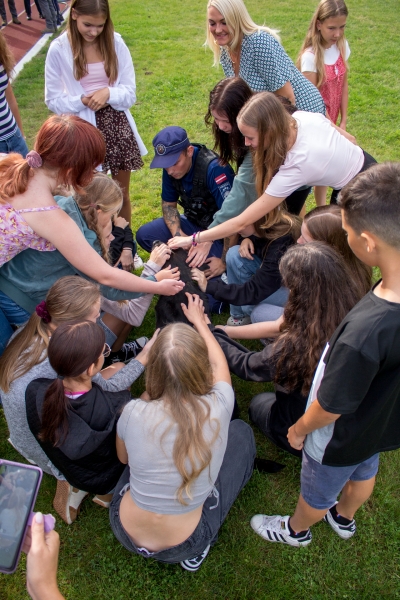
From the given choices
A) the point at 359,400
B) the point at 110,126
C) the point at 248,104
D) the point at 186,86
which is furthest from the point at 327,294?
the point at 186,86

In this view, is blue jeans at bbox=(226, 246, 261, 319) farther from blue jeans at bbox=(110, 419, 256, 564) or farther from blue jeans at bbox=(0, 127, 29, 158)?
blue jeans at bbox=(0, 127, 29, 158)

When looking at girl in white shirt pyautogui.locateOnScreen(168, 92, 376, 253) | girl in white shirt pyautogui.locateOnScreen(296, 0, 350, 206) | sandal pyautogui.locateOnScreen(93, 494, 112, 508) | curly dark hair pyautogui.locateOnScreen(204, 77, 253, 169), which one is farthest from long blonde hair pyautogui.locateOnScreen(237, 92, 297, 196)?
sandal pyautogui.locateOnScreen(93, 494, 112, 508)

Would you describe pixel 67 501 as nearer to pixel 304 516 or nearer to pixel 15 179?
pixel 304 516

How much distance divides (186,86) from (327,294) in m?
6.77

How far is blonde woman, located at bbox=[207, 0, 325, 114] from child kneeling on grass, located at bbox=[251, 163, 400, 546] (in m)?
2.29

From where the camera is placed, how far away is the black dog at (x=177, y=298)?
9.37 feet

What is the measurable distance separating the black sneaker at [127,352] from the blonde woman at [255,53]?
225 centimetres

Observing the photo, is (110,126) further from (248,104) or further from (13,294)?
(13,294)

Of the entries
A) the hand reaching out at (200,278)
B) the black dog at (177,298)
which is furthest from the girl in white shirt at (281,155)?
the hand reaching out at (200,278)

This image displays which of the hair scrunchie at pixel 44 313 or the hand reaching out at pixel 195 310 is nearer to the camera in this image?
the hair scrunchie at pixel 44 313

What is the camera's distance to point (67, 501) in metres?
2.54

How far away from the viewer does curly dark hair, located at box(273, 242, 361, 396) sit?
210 cm

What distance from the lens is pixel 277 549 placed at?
245 cm

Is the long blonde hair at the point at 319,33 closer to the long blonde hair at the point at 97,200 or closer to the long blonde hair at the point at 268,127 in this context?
the long blonde hair at the point at 268,127
